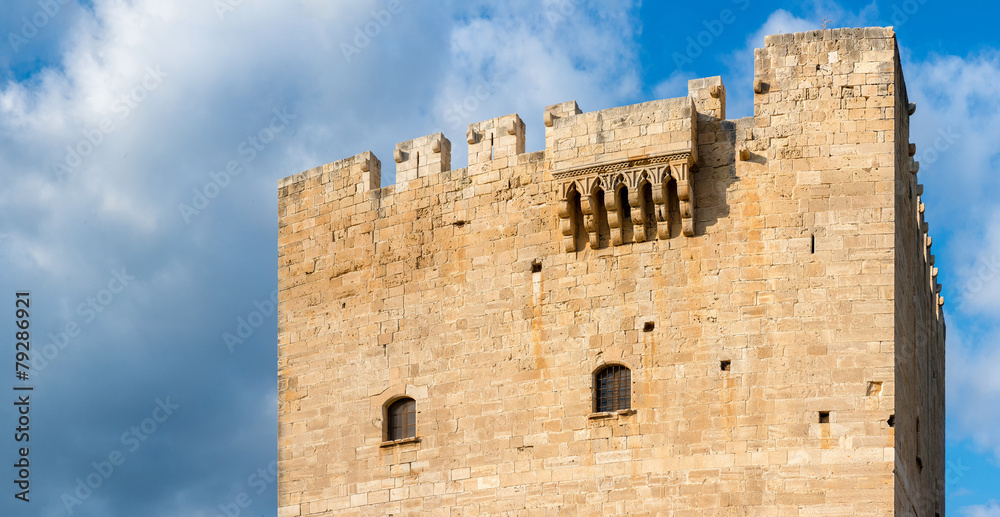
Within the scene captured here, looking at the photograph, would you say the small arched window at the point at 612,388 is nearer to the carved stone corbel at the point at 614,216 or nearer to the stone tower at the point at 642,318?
the stone tower at the point at 642,318

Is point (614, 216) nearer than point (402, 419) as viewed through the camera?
Yes

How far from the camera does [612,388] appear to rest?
21594mm

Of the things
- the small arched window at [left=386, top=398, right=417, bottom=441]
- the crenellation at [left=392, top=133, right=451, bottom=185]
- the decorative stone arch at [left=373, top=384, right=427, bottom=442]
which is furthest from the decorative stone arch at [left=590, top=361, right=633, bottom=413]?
the crenellation at [left=392, top=133, right=451, bottom=185]

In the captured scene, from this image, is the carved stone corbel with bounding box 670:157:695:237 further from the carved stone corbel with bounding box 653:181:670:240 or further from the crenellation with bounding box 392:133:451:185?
the crenellation with bounding box 392:133:451:185

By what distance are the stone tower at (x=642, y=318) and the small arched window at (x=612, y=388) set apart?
3 centimetres

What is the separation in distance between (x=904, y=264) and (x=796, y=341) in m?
2.27

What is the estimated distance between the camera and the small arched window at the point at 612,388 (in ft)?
70.4

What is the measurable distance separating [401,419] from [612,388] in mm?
3374

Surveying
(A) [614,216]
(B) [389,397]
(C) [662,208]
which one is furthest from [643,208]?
(B) [389,397]

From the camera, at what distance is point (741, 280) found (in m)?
21.1

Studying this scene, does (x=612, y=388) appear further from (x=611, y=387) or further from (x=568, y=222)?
(x=568, y=222)

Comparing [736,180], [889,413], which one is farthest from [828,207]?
[889,413]

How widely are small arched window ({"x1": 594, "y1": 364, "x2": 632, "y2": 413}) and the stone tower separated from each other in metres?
0.03

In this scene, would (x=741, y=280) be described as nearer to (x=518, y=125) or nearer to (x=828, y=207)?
(x=828, y=207)
